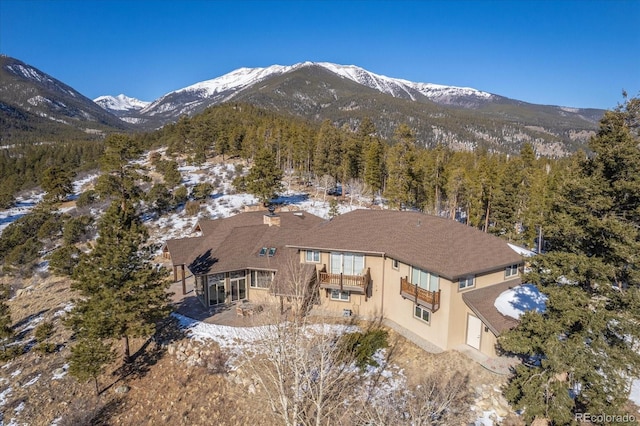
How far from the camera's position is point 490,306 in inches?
703

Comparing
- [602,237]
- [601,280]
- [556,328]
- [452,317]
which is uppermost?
[602,237]

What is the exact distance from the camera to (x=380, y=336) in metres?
19.1

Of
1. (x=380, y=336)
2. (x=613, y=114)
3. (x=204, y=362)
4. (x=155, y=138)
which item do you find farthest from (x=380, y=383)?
(x=155, y=138)

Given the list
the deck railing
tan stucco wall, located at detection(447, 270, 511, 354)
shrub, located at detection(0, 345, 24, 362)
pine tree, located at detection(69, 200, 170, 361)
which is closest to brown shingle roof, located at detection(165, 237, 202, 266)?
pine tree, located at detection(69, 200, 170, 361)

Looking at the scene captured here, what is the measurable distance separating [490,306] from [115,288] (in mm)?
19117

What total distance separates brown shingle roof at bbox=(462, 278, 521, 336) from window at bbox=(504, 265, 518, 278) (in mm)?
869

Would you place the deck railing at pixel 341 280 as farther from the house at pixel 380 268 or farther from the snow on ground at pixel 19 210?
the snow on ground at pixel 19 210

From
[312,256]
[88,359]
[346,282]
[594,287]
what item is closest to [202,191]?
[312,256]

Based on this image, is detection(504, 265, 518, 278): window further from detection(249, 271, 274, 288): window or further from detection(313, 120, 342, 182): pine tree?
detection(313, 120, 342, 182): pine tree

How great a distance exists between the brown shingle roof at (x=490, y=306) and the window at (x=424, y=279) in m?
1.60

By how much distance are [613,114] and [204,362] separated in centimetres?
2120

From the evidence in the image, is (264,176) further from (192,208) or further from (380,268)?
(380,268)

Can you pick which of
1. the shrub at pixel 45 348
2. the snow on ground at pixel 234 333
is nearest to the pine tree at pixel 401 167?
the snow on ground at pixel 234 333

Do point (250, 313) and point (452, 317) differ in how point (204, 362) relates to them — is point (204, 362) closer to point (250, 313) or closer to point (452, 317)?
point (250, 313)
